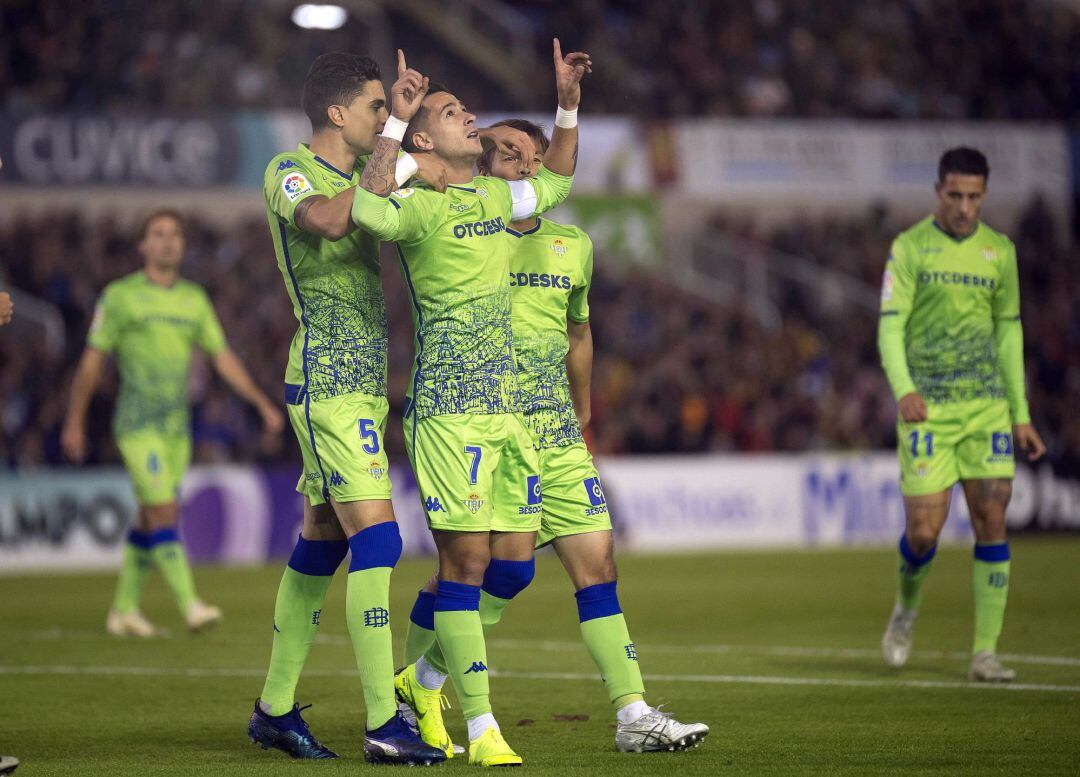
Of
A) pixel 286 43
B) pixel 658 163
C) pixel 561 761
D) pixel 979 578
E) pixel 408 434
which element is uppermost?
pixel 286 43

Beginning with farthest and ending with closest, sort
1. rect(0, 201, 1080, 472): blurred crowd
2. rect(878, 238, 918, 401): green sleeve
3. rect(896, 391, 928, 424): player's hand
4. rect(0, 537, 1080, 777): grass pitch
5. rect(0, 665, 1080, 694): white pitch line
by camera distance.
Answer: rect(0, 201, 1080, 472): blurred crowd < rect(878, 238, 918, 401): green sleeve < rect(896, 391, 928, 424): player's hand < rect(0, 665, 1080, 694): white pitch line < rect(0, 537, 1080, 777): grass pitch

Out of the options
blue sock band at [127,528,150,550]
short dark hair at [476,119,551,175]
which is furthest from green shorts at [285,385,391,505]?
blue sock band at [127,528,150,550]

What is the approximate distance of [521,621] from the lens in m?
11.8

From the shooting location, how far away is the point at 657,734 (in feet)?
19.4

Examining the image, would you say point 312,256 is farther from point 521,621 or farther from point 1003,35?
point 1003,35

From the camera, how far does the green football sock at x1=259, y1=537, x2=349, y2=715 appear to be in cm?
627

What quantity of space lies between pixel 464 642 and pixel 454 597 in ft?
0.56

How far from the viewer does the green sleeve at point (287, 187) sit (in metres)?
5.88

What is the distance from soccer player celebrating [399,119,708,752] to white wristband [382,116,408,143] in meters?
0.93

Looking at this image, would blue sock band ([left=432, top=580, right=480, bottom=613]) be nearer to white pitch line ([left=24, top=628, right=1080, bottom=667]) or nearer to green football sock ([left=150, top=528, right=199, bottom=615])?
white pitch line ([left=24, top=628, right=1080, bottom=667])

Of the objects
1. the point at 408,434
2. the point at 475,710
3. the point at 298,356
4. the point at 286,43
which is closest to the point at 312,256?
the point at 298,356

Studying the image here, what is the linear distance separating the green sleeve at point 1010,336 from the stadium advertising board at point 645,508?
10.4 m

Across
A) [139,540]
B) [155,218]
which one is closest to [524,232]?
[155,218]

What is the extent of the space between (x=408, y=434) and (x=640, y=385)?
16.2m
